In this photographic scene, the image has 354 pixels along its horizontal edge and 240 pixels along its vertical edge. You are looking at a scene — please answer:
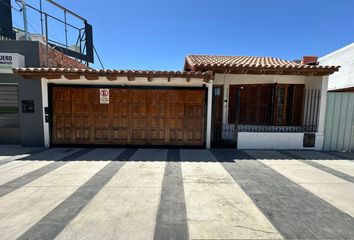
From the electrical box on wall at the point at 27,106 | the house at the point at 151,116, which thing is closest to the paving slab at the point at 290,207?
the house at the point at 151,116

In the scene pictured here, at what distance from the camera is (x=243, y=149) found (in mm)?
7926

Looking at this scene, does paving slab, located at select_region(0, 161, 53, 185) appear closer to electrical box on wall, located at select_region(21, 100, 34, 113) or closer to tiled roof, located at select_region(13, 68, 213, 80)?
electrical box on wall, located at select_region(21, 100, 34, 113)

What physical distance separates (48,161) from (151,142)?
3595 mm

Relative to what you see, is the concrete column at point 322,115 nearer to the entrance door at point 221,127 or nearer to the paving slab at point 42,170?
the entrance door at point 221,127

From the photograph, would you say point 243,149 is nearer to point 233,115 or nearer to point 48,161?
point 233,115

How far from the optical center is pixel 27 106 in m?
7.66

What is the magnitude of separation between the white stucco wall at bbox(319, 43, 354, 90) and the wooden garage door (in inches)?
368

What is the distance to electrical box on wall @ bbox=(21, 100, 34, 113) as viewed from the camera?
763cm

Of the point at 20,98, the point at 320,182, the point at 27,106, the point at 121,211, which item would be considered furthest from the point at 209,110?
the point at 20,98

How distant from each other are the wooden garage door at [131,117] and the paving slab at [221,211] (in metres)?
3.20

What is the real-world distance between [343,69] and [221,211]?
43.8 feet

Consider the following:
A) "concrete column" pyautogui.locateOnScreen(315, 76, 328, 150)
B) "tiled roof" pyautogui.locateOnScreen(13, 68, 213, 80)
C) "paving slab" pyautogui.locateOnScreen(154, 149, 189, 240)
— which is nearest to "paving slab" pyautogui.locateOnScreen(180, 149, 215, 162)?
"paving slab" pyautogui.locateOnScreen(154, 149, 189, 240)

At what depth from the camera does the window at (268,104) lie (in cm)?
923

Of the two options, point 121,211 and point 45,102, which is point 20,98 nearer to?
point 45,102
